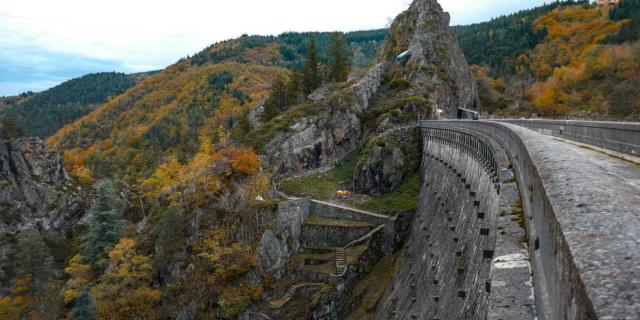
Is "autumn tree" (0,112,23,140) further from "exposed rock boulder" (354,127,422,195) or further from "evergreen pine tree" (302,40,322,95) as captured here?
"exposed rock boulder" (354,127,422,195)

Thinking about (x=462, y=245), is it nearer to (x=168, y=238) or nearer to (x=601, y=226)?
(x=601, y=226)

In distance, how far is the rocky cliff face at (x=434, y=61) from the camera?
242 feet

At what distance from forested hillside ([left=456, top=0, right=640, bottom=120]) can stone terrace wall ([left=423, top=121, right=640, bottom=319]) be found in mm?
40198

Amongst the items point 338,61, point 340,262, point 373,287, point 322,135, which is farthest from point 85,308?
point 338,61

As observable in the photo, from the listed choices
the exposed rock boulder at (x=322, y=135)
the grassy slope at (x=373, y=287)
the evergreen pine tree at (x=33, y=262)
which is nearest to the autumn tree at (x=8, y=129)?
the evergreen pine tree at (x=33, y=262)

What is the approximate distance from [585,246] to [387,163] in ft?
166

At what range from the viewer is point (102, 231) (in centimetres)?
6138

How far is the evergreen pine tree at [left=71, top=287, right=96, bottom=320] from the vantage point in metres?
48.4

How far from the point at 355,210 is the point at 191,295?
20685 millimetres

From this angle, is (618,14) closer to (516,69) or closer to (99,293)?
(516,69)

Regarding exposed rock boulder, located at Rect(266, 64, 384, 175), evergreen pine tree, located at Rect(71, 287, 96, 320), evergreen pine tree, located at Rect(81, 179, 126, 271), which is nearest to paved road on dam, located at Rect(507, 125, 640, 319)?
exposed rock boulder, located at Rect(266, 64, 384, 175)

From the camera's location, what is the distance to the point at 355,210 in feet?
154

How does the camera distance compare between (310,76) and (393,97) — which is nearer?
(393,97)

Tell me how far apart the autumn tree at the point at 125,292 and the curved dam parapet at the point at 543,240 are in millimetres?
33284
